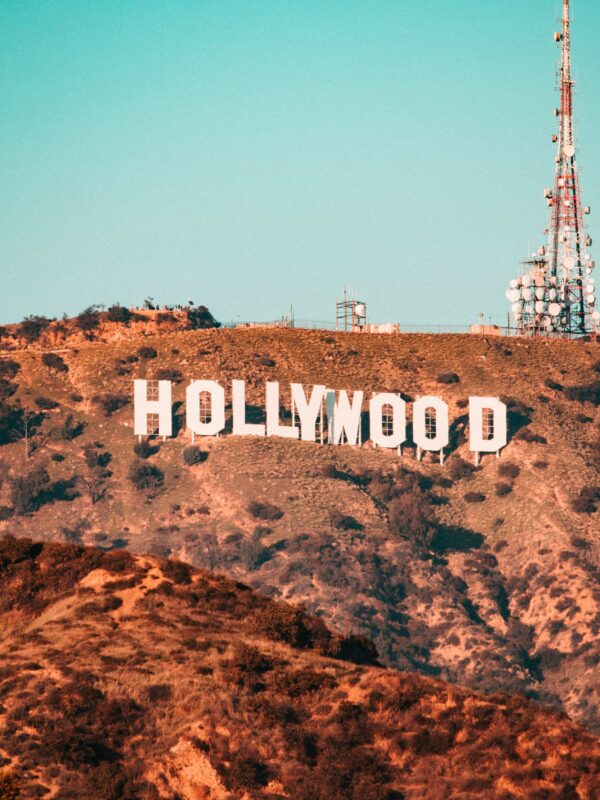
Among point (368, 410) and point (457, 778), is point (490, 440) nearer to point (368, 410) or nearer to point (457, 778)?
point (368, 410)

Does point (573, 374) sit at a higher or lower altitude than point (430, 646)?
higher

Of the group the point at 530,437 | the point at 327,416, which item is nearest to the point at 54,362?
the point at 327,416

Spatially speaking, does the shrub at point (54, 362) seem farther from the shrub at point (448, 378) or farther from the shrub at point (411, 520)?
the shrub at point (411, 520)

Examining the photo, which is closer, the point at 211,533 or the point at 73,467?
the point at 211,533

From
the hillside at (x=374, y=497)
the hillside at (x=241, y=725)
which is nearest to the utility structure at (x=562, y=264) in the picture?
the hillside at (x=374, y=497)

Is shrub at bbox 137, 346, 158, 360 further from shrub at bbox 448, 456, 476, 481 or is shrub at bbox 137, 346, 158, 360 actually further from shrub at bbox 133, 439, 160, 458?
shrub at bbox 448, 456, 476, 481

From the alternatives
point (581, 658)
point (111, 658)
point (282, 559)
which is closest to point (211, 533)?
point (282, 559)

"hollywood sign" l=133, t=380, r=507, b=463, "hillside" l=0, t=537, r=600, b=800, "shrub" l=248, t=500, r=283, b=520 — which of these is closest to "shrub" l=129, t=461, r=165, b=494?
"hollywood sign" l=133, t=380, r=507, b=463

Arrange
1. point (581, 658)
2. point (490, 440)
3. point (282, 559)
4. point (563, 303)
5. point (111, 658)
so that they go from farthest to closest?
point (563, 303) → point (490, 440) → point (282, 559) → point (581, 658) → point (111, 658)
